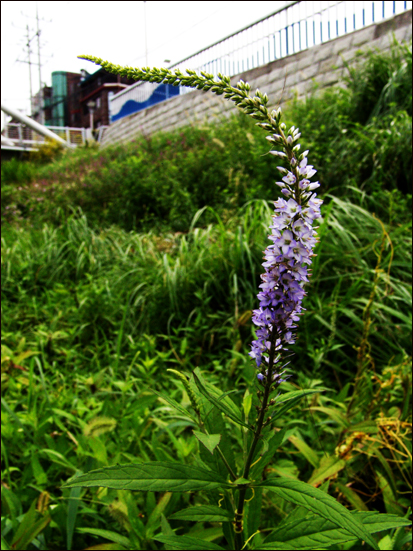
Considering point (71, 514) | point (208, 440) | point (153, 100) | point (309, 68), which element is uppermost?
point (153, 100)

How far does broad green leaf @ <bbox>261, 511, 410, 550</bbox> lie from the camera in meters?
0.80

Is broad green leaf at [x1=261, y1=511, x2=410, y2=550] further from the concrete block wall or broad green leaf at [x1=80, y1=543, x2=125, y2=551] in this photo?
the concrete block wall

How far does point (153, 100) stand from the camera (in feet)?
60.1

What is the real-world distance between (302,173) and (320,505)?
56cm

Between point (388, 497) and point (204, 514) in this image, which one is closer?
point (204, 514)

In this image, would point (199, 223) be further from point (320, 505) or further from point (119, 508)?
point (320, 505)

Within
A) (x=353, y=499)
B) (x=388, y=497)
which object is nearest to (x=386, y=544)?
(x=353, y=499)

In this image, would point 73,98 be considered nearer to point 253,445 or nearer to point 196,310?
point 196,310

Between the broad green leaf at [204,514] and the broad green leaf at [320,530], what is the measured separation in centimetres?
10

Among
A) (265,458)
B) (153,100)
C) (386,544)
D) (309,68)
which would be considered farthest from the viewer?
(153,100)

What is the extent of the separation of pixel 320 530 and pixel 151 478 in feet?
1.22

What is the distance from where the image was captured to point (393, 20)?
7.43m

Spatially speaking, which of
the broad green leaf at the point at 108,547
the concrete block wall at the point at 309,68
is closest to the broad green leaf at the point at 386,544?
the broad green leaf at the point at 108,547

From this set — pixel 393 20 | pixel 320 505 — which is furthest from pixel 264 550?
pixel 393 20
